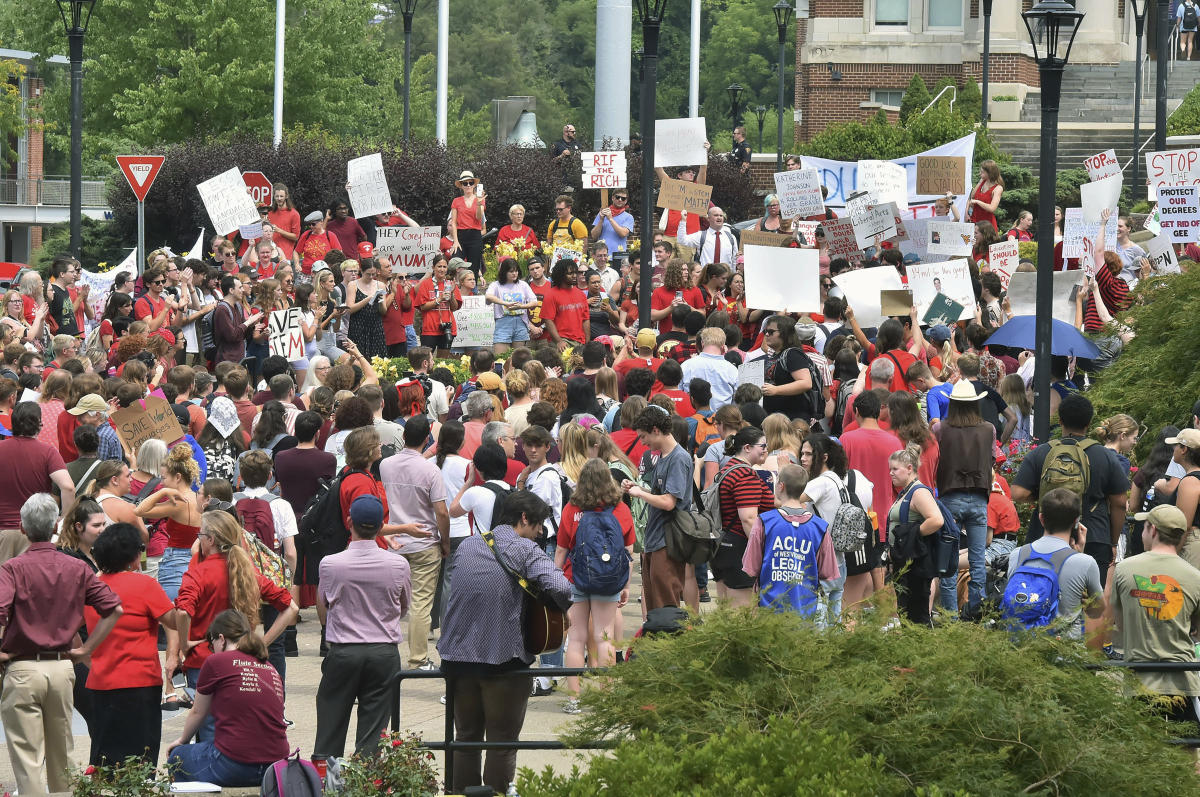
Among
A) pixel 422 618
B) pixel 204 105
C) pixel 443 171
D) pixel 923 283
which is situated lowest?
pixel 422 618

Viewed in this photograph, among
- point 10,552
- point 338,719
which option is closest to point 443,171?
point 10,552

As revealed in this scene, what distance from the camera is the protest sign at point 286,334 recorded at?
16.2 meters

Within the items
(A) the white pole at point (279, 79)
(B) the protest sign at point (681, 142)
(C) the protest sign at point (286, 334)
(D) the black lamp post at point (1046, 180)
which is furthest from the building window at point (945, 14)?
(D) the black lamp post at point (1046, 180)

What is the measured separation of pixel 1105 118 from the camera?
4209 cm

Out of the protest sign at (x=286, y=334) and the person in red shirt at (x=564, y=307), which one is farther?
the person in red shirt at (x=564, y=307)

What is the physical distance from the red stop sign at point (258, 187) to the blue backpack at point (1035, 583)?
18036 millimetres

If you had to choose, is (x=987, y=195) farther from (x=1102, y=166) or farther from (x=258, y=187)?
(x=258, y=187)

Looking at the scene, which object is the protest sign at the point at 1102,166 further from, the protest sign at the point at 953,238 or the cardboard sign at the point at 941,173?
the cardboard sign at the point at 941,173

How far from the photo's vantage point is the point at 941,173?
22.3m

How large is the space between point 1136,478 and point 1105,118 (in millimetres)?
32753

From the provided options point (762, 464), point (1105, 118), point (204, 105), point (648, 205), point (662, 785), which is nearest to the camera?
point (662, 785)

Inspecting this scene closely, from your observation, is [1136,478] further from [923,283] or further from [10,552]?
[10,552]

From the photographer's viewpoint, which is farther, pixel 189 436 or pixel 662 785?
pixel 189 436

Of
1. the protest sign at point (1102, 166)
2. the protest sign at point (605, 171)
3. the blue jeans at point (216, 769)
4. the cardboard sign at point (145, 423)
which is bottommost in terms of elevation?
the blue jeans at point (216, 769)
